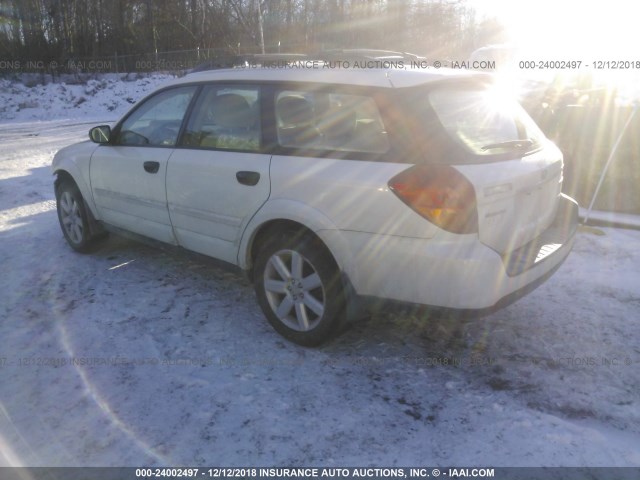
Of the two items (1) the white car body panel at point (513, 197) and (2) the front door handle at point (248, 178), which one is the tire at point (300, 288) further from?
(1) the white car body panel at point (513, 197)

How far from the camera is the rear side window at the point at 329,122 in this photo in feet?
9.93

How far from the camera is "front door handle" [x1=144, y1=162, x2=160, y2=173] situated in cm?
404

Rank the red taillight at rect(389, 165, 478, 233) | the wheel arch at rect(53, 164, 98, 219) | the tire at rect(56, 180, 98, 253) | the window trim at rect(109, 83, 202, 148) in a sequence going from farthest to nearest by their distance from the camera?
1. the tire at rect(56, 180, 98, 253)
2. the wheel arch at rect(53, 164, 98, 219)
3. the window trim at rect(109, 83, 202, 148)
4. the red taillight at rect(389, 165, 478, 233)

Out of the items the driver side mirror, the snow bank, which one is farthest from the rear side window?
the snow bank

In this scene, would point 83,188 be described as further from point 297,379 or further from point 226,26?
point 226,26

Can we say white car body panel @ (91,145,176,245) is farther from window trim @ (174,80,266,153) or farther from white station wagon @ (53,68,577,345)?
window trim @ (174,80,266,153)

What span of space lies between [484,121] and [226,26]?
105 feet

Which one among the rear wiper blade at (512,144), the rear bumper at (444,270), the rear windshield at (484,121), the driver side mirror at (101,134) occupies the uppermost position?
the rear windshield at (484,121)

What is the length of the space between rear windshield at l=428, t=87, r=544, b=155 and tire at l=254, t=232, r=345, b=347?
104 centimetres

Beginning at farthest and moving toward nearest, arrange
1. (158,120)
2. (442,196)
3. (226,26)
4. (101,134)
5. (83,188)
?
(226,26)
(83,188)
(101,134)
(158,120)
(442,196)

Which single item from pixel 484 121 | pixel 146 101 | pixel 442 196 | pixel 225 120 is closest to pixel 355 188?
pixel 442 196

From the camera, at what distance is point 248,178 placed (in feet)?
11.1

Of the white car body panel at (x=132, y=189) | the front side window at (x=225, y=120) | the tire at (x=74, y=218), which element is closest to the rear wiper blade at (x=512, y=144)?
the front side window at (x=225, y=120)

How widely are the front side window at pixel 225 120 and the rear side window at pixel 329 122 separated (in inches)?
8.2
